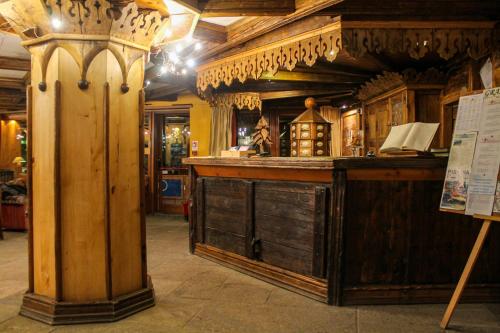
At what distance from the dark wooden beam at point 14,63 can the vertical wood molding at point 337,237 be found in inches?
211

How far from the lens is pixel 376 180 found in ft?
10.8

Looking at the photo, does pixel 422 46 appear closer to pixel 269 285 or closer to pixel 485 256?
pixel 485 256

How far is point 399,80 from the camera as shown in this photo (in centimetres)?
561

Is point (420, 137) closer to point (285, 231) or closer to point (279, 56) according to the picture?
point (285, 231)

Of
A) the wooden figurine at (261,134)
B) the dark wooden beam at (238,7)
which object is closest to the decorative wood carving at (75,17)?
the dark wooden beam at (238,7)

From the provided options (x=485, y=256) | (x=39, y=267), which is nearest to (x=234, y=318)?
(x=39, y=267)

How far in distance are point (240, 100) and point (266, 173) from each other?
3.89 m

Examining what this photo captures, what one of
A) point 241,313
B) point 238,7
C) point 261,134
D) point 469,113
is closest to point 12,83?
point 261,134

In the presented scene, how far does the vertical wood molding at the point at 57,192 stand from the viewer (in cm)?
286

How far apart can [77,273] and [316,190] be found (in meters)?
2.08

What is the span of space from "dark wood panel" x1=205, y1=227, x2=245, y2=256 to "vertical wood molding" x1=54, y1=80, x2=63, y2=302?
6.31ft

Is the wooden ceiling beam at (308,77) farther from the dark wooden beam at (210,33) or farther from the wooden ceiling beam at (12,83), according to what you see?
the wooden ceiling beam at (12,83)

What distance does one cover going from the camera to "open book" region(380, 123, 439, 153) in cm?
339

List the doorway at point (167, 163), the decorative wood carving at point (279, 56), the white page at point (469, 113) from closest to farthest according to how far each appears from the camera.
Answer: the white page at point (469, 113) → the decorative wood carving at point (279, 56) → the doorway at point (167, 163)
